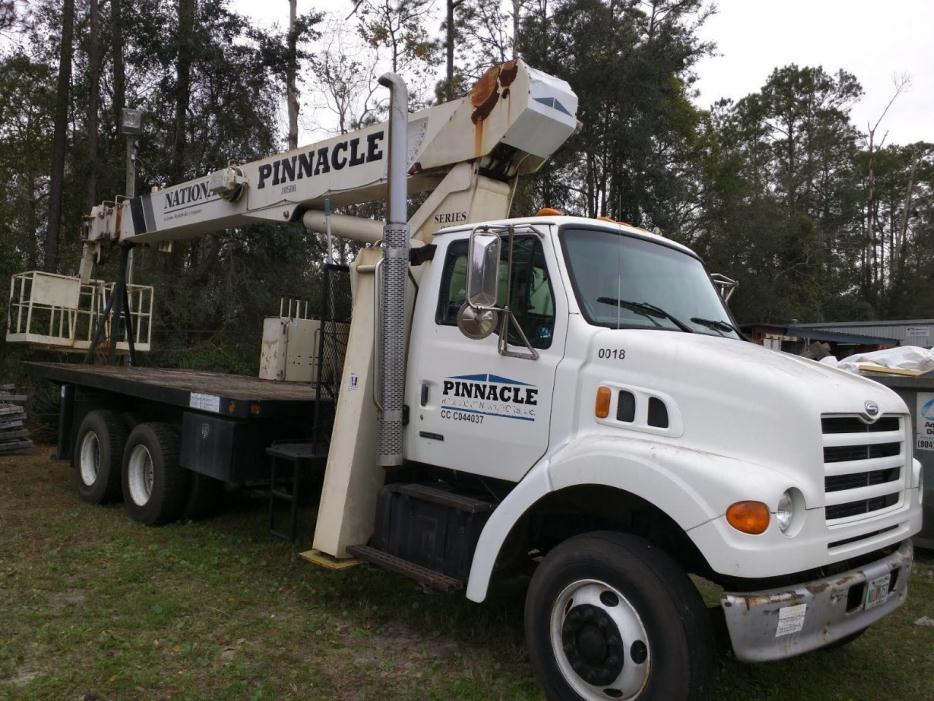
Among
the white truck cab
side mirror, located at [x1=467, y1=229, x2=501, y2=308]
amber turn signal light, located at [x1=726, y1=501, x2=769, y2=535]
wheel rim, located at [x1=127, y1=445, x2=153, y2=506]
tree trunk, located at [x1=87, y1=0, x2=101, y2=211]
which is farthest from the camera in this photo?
tree trunk, located at [x1=87, y1=0, x2=101, y2=211]

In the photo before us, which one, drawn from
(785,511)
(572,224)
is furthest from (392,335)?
(785,511)

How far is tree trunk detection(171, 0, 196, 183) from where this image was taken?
19266 millimetres

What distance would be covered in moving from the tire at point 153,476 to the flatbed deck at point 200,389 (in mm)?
395

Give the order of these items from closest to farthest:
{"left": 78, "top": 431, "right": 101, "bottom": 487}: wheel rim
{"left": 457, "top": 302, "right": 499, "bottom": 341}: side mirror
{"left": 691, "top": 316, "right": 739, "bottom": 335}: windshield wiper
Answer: {"left": 457, "top": 302, "right": 499, "bottom": 341}: side mirror, {"left": 691, "top": 316, "right": 739, "bottom": 335}: windshield wiper, {"left": 78, "top": 431, "right": 101, "bottom": 487}: wheel rim

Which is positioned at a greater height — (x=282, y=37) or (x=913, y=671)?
(x=282, y=37)

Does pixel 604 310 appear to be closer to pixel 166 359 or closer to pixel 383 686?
pixel 383 686

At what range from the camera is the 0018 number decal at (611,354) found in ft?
12.0

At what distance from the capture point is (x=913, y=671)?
438 cm

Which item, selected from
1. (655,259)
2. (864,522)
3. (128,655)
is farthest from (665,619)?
(128,655)

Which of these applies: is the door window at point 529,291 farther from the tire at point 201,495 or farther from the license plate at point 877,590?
the tire at point 201,495

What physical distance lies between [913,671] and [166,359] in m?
14.9

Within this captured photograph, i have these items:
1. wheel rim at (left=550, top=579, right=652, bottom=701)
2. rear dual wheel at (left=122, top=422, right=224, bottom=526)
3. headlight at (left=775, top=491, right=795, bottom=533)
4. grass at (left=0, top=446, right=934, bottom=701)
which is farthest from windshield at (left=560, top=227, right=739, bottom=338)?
rear dual wheel at (left=122, top=422, right=224, bottom=526)

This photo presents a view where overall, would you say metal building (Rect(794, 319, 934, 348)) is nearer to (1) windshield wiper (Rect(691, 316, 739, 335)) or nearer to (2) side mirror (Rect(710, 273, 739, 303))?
(2) side mirror (Rect(710, 273, 739, 303))

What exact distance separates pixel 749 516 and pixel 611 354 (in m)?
1.02
